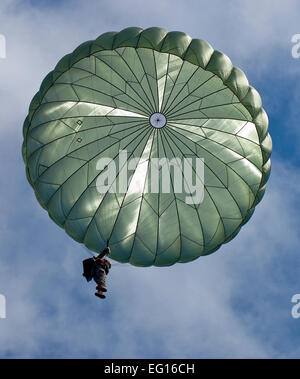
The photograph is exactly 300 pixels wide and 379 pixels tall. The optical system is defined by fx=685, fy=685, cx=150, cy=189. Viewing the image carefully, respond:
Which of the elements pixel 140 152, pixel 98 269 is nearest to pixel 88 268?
pixel 98 269

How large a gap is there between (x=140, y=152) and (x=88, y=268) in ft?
16.1

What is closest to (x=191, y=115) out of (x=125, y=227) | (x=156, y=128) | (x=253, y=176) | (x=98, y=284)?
(x=156, y=128)

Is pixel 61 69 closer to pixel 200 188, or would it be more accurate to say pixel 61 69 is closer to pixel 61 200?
pixel 61 200

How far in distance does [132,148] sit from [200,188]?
2.76 m

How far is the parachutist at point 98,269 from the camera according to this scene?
20.6 m

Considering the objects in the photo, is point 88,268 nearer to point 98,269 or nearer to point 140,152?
point 98,269

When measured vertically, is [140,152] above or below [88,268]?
above

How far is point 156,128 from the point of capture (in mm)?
23828

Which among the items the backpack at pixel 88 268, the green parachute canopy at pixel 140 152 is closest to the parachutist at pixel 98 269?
the backpack at pixel 88 268

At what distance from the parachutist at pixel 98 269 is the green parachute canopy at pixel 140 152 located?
1.27 m

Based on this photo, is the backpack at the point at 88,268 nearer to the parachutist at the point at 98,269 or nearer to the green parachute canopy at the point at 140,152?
the parachutist at the point at 98,269

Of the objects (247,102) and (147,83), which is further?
(147,83)

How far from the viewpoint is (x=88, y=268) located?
20922 mm

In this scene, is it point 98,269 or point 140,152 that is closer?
point 98,269
